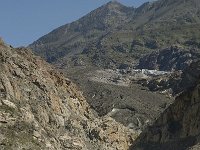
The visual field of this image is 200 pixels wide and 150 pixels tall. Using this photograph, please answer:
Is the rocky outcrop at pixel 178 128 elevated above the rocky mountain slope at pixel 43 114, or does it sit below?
below

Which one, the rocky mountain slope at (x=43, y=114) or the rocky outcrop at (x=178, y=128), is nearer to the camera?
the rocky outcrop at (x=178, y=128)

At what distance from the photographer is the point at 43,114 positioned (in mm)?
112500

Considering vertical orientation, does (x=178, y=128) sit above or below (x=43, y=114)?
below

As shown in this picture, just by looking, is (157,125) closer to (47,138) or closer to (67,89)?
(47,138)

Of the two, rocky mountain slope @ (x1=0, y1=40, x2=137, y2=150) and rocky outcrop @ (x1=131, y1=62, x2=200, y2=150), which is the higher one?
rocky mountain slope @ (x1=0, y1=40, x2=137, y2=150)

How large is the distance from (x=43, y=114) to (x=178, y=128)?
29.6m

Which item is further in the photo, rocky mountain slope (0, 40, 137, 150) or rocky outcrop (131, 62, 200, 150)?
rocky mountain slope (0, 40, 137, 150)

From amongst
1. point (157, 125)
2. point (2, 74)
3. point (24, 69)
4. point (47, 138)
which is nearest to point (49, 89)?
point (24, 69)

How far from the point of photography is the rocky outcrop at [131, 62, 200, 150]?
287 feet

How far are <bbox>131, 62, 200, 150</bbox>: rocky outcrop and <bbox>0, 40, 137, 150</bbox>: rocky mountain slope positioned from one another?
52.8 ft

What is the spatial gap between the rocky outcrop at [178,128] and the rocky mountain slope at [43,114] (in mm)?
16105

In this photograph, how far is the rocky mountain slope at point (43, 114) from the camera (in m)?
95.9

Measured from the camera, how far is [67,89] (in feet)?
466

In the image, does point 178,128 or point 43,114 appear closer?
point 178,128
